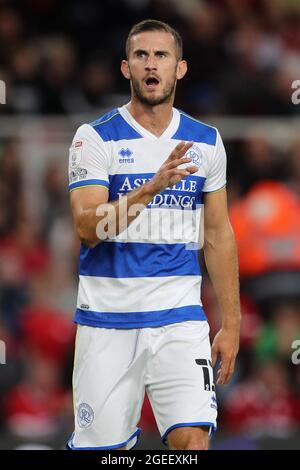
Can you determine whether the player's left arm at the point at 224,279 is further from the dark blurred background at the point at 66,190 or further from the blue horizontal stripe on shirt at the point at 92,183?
the dark blurred background at the point at 66,190

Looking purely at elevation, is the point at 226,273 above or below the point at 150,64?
below

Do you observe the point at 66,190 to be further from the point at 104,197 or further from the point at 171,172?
the point at 171,172

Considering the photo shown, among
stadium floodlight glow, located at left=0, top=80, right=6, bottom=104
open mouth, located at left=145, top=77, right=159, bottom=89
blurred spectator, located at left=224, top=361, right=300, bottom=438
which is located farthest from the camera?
stadium floodlight glow, located at left=0, top=80, right=6, bottom=104

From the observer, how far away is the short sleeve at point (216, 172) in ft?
21.6

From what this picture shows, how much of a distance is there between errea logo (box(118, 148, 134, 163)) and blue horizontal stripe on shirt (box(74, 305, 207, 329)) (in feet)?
2.56

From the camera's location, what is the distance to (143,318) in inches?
250

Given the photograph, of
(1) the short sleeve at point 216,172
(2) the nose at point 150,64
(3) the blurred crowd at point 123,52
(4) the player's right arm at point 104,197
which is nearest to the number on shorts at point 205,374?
(4) the player's right arm at point 104,197

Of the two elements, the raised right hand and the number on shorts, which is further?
the number on shorts

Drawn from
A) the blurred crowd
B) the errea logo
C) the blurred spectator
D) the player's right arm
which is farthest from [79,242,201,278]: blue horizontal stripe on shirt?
the blurred crowd

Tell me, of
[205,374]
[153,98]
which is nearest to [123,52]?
[153,98]

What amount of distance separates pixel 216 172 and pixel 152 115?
0.46 m

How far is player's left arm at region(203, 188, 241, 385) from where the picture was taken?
6668 millimetres

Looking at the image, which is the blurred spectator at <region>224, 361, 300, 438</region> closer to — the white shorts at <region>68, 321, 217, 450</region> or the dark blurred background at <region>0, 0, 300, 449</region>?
the dark blurred background at <region>0, 0, 300, 449</region>
